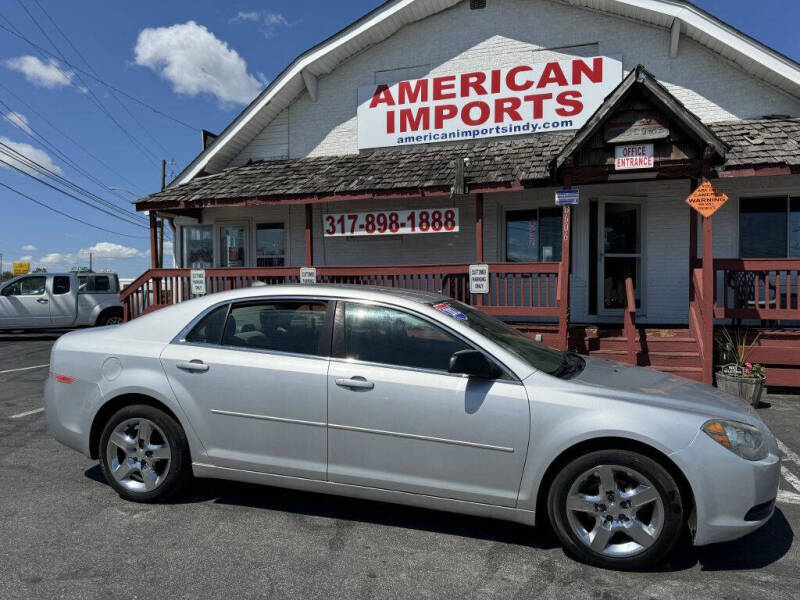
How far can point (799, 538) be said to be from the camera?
3.33 meters

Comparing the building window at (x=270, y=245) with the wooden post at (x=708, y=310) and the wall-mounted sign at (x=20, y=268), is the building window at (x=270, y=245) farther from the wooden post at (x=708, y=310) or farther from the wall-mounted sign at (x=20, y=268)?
the wall-mounted sign at (x=20, y=268)

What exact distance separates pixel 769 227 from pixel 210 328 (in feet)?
31.6

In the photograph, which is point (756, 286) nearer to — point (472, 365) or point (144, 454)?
point (472, 365)

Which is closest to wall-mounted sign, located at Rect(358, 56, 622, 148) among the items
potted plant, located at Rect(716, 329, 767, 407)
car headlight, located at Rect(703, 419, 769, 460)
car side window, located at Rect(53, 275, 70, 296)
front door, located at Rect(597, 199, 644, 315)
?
front door, located at Rect(597, 199, 644, 315)

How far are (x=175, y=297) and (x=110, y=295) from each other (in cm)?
529

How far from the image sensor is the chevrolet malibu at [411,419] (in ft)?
9.54

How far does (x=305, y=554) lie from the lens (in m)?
3.10

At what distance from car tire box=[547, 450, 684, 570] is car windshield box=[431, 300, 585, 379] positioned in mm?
585

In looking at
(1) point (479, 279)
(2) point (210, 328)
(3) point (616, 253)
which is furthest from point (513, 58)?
(2) point (210, 328)

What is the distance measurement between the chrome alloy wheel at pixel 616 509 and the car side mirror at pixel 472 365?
736 millimetres

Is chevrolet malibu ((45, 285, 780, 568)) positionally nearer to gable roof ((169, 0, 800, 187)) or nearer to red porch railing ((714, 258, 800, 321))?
red porch railing ((714, 258, 800, 321))

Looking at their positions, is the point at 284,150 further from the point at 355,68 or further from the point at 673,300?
the point at 673,300

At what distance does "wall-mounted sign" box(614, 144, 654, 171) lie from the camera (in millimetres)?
7594

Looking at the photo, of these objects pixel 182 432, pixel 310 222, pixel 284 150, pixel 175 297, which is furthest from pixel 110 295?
pixel 182 432
